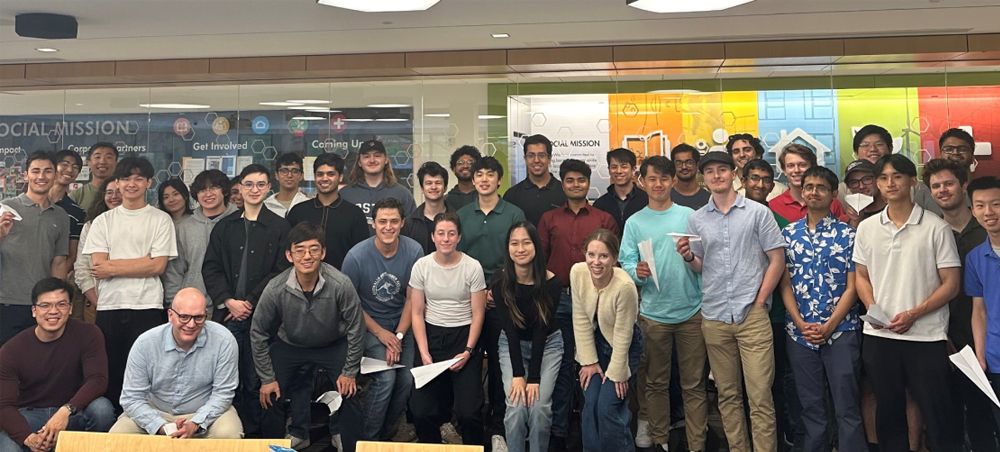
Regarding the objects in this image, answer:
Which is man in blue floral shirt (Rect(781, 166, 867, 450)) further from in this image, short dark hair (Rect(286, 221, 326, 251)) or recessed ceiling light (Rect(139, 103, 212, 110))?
recessed ceiling light (Rect(139, 103, 212, 110))

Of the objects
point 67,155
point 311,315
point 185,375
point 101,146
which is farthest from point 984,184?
point 101,146

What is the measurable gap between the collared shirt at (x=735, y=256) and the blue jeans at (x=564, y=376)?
0.76m

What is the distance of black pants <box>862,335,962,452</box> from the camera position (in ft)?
13.0

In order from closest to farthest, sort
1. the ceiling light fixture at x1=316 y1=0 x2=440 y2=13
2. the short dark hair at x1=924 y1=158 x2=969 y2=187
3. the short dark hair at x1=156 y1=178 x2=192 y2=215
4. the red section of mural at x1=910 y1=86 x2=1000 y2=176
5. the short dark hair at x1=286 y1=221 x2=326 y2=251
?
the short dark hair at x1=924 y1=158 x2=969 y2=187 < the short dark hair at x1=286 y1=221 x2=326 y2=251 < the ceiling light fixture at x1=316 y1=0 x2=440 y2=13 < the short dark hair at x1=156 y1=178 x2=192 y2=215 < the red section of mural at x1=910 y1=86 x2=1000 y2=176

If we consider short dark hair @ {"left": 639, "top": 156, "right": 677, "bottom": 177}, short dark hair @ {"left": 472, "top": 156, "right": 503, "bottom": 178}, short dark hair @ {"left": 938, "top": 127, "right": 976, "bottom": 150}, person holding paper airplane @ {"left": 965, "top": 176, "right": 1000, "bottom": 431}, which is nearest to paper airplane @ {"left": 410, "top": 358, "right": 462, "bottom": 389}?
short dark hair @ {"left": 472, "top": 156, "right": 503, "bottom": 178}

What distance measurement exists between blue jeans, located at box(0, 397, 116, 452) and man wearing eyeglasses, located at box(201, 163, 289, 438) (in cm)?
78

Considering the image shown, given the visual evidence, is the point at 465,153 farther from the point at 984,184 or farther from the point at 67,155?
the point at 984,184

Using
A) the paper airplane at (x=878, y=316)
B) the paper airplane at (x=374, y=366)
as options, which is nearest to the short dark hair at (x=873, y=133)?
the paper airplane at (x=878, y=316)

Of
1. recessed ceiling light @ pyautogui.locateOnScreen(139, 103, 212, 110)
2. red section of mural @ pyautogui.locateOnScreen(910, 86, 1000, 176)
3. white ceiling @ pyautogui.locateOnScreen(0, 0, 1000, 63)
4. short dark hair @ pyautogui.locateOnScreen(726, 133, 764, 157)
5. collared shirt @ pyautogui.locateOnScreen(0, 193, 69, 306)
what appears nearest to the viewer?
white ceiling @ pyautogui.locateOnScreen(0, 0, 1000, 63)

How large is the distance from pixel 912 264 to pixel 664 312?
1270 millimetres

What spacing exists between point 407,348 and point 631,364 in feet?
4.29

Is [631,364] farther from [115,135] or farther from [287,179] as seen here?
[115,135]

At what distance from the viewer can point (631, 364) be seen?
4.36 m

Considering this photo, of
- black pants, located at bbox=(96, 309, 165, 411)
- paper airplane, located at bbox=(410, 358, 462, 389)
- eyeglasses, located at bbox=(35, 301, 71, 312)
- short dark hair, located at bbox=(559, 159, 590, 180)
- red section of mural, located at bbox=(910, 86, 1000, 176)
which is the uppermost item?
red section of mural, located at bbox=(910, 86, 1000, 176)
